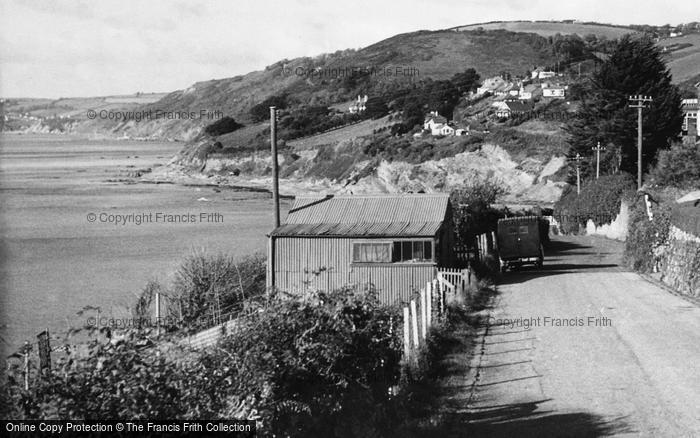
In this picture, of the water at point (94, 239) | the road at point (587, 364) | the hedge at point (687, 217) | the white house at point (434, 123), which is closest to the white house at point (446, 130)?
the white house at point (434, 123)

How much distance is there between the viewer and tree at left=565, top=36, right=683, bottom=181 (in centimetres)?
6034

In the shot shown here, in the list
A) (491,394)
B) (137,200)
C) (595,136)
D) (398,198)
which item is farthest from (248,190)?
(491,394)

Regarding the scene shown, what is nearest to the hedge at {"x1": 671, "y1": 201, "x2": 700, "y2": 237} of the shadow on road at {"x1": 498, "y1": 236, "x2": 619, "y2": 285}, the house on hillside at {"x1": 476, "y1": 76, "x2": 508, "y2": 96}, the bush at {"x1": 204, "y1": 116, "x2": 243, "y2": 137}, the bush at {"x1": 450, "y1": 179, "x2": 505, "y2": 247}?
the shadow on road at {"x1": 498, "y1": 236, "x2": 619, "y2": 285}

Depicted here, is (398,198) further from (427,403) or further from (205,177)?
(205,177)

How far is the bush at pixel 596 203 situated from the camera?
5388 centimetres

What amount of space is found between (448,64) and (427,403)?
19043 centimetres

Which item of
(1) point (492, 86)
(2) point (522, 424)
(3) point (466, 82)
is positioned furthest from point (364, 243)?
(3) point (466, 82)

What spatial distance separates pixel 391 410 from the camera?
448 inches

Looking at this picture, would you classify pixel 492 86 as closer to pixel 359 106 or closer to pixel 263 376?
pixel 359 106

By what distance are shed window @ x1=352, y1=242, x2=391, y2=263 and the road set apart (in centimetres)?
399

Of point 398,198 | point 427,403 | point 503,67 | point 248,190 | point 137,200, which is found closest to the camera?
point 427,403

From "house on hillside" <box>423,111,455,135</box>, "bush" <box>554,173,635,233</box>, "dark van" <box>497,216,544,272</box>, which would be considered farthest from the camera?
"house on hillside" <box>423,111,455,135</box>

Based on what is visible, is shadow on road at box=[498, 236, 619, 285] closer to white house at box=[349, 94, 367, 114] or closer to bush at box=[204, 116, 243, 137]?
white house at box=[349, 94, 367, 114]

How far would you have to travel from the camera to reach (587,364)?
54.1 feet
